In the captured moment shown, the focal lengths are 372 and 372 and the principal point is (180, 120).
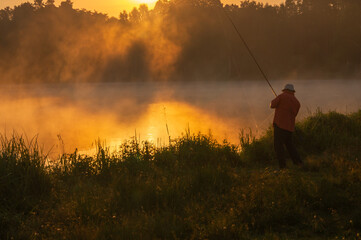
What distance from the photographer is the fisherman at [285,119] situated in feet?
24.4

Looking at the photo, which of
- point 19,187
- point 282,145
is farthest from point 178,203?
point 282,145

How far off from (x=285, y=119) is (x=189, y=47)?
200 feet

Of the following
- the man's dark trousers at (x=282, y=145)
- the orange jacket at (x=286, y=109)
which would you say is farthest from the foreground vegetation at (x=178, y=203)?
the orange jacket at (x=286, y=109)

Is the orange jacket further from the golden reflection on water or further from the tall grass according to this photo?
the golden reflection on water

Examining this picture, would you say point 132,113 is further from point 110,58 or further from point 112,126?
point 110,58

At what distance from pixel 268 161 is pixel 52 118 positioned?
1810 cm

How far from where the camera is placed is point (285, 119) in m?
7.48

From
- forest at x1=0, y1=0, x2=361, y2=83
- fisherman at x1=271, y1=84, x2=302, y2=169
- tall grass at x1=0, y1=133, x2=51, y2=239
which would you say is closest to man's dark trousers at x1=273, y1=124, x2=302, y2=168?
fisherman at x1=271, y1=84, x2=302, y2=169

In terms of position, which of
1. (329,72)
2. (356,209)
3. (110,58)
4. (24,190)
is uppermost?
(110,58)

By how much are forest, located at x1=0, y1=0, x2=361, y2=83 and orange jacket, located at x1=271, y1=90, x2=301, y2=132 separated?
60.2 meters

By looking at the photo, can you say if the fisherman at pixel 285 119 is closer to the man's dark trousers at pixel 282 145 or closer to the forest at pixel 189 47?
the man's dark trousers at pixel 282 145

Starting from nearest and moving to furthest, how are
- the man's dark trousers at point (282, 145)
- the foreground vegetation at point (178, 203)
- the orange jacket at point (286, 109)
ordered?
the foreground vegetation at point (178, 203) → the orange jacket at point (286, 109) → the man's dark trousers at point (282, 145)

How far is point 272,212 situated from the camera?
4875mm

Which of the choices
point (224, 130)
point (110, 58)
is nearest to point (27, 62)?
point (110, 58)
